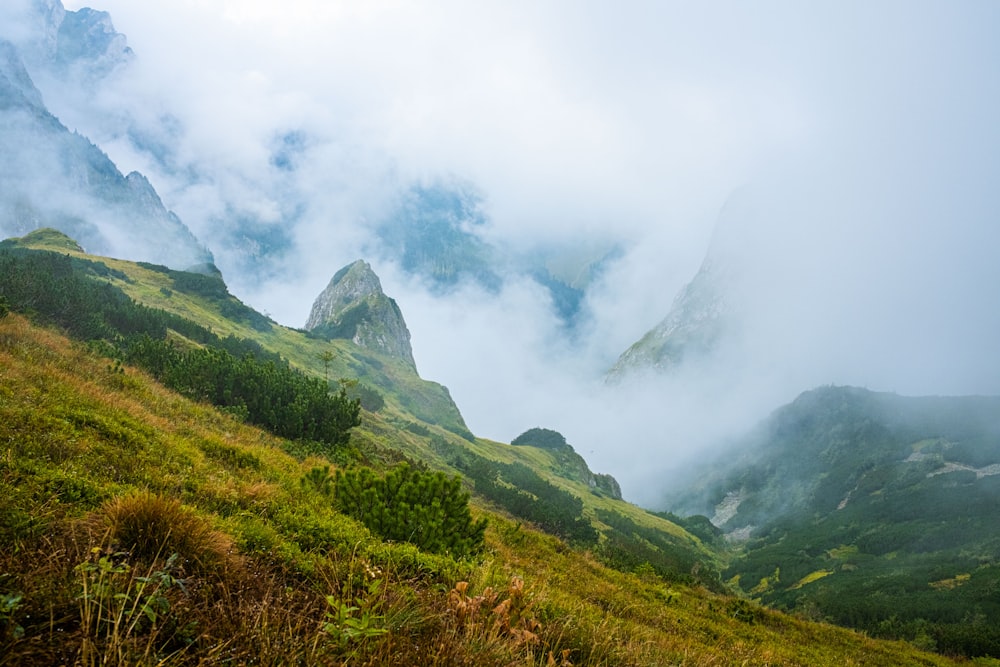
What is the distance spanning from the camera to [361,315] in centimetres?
11156

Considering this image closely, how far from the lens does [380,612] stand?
3904 millimetres

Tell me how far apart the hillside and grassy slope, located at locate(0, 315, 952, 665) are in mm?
21

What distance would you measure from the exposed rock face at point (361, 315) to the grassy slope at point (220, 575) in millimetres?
97384

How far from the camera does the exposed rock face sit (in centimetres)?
10738

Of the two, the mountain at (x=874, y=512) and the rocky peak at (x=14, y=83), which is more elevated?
the rocky peak at (x=14, y=83)

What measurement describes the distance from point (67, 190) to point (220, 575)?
204747 mm

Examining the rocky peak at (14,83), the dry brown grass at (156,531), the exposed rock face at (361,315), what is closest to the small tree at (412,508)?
the dry brown grass at (156,531)

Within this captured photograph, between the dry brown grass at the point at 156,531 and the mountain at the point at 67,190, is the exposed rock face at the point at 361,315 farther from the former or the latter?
the dry brown grass at the point at 156,531

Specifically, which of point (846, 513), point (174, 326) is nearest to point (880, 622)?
point (174, 326)

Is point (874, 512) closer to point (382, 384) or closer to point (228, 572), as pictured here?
point (382, 384)

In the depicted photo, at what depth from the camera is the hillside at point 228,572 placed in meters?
2.89

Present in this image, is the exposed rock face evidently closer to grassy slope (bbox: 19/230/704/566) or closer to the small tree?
grassy slope (bbox: 19/230/704/566)

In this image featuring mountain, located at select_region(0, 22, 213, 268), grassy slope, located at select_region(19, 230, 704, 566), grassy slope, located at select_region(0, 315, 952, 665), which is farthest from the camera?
mountain, located at select_region(0, 22, 213, 268)

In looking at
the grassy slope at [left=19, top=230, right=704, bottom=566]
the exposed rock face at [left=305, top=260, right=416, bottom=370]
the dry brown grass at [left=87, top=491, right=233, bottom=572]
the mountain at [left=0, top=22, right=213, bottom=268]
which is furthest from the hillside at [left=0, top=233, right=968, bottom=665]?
the mountain at [left=0, top=22, right=213, bottom=268]
